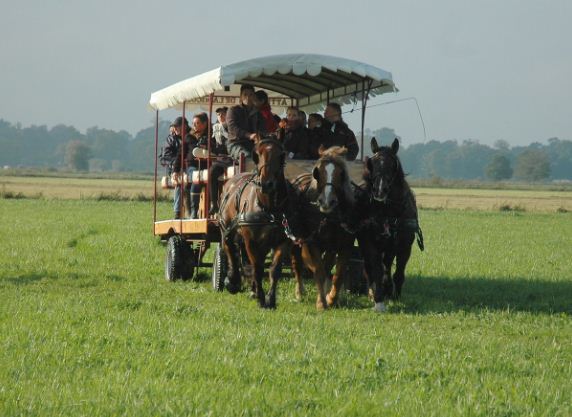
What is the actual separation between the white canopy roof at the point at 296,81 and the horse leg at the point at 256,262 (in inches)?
78.5

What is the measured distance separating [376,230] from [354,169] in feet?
4.47

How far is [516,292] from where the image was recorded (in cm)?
1418

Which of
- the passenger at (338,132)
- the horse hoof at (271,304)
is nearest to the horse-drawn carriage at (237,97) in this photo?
the horse hoof at (271,304)

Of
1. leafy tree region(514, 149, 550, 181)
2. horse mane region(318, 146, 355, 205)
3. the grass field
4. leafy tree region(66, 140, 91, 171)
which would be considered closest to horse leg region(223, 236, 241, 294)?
horse mane region(318, 146, 355, 205)

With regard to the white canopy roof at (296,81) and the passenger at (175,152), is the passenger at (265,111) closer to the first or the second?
the white canopy roof at (296,81)

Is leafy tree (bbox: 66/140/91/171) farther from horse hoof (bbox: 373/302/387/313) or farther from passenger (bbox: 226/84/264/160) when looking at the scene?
horse hoof (bbox: 373/302/387/313)

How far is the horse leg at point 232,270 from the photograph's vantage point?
41.8 ft

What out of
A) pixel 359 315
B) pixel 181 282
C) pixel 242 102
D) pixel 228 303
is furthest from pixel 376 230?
pixel 181 282

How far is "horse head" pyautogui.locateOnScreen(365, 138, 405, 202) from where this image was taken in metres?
11.5

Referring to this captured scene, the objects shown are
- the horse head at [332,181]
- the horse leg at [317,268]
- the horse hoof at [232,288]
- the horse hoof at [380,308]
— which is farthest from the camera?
the horse hoof at [232,288]

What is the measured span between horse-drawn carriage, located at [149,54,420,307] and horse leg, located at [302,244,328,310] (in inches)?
2.0

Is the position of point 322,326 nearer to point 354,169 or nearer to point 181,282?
point 354,169

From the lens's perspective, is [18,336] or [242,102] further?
[242,102]

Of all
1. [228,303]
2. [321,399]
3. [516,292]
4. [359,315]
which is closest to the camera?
[321,399]
